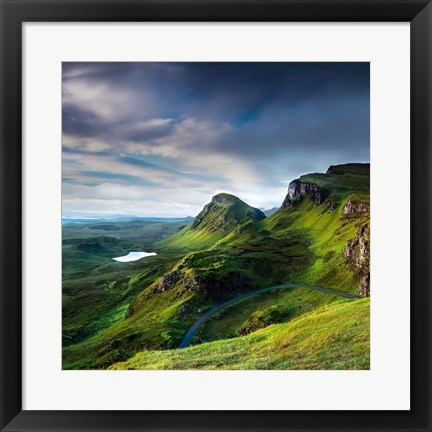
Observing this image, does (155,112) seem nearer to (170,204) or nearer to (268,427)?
(170,204)

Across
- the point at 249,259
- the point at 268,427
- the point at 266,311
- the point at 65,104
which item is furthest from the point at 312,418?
the point at 65,104

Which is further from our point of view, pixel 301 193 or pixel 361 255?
pixel 301 193

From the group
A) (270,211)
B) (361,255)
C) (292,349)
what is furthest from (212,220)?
(361,255)

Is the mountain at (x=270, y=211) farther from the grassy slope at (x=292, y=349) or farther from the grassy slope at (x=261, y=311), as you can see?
the grassy slope at (x=292, y=349)

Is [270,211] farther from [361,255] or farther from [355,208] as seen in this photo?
[361,255]

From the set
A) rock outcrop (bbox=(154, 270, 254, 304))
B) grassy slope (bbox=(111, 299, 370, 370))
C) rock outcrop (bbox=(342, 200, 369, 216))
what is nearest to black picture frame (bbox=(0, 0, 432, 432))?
grassy slope (bbox=(111, 299, 370, 370))

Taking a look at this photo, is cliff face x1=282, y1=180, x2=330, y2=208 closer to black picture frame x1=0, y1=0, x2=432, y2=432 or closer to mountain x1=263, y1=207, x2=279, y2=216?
mountain x1=263, y1=207, x2=279, y2=216

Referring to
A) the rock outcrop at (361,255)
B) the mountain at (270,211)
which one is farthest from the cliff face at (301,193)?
the rock outcrop at (361,255)
